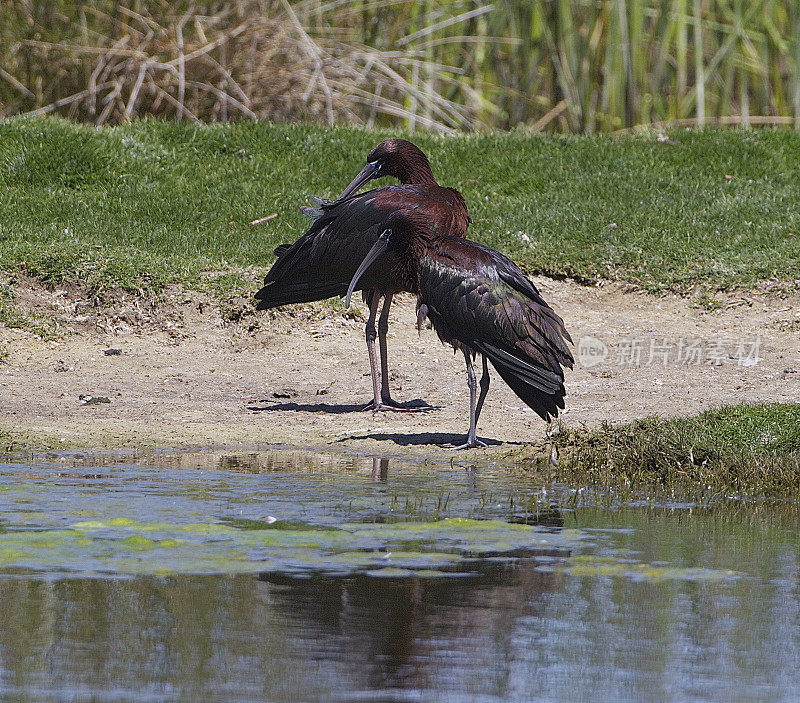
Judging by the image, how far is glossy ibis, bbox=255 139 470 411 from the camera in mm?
8461

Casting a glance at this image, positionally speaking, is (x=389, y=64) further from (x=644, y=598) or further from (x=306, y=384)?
(x=644, y=598)

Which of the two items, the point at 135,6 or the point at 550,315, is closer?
the point at 550,315

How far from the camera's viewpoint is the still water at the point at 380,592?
378 cm

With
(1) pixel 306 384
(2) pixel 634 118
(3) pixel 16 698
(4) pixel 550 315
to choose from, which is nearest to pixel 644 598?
(3) pixel 16 698

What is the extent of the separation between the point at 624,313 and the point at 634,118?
4935 millimetres

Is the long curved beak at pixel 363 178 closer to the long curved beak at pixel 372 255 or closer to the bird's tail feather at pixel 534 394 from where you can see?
the long curved beak at pixel 372 255

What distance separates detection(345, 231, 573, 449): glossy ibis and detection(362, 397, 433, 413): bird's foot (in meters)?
0.94

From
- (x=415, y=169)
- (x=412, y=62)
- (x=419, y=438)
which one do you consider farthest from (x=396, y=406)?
(x=412, y=62)

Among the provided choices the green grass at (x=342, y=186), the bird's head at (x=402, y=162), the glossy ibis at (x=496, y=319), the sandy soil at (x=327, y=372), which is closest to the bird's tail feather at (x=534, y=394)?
the glossy ibis at (x=496, y=319)

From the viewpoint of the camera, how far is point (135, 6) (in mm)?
15266

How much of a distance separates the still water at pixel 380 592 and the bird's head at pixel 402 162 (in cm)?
314

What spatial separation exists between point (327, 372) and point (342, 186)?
347cm

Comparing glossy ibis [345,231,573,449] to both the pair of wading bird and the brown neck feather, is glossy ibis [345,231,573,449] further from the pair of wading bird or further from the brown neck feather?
the brown neck feather

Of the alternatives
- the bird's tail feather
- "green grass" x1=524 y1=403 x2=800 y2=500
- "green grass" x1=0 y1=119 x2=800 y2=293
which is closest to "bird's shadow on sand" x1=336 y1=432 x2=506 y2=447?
the bird's tail feather
